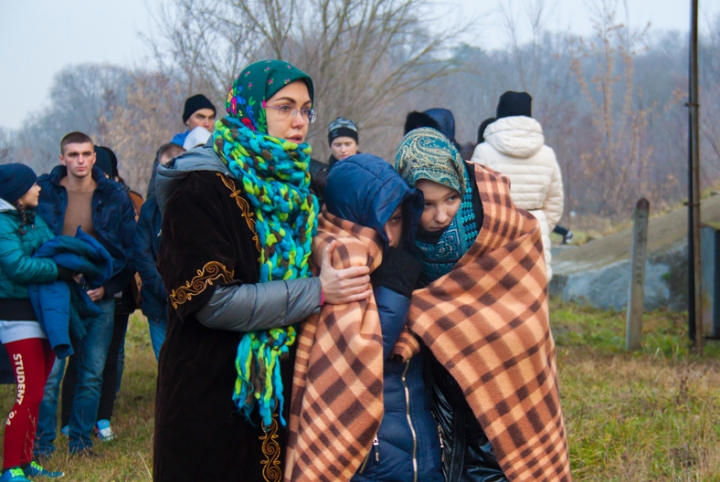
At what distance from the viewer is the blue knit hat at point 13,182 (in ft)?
13.5

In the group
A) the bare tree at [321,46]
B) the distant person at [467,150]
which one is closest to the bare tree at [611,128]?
the bare tree at [321,46]

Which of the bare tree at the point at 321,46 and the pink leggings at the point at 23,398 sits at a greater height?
the bare tree at the point at 321,46

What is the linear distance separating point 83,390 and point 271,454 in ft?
9.69

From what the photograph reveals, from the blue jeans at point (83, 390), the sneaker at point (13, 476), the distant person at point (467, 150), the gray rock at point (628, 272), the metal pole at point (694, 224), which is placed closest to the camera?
the sneaker at point (13, 476)

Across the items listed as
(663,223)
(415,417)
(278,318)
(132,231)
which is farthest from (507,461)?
(663,223)

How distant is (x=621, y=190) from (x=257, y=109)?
19835mm

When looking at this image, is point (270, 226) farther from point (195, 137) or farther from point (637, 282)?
point (637, 282)

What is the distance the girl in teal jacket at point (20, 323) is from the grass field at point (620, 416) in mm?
357

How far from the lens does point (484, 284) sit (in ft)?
7.75

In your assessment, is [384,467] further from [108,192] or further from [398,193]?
[108,192]

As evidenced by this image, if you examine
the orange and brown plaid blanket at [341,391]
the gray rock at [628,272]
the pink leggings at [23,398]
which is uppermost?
the orange and brown plaid blanket at [341,391]

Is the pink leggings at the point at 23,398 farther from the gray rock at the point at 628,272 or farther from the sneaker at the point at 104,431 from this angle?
the gray rock at the point at 628,272

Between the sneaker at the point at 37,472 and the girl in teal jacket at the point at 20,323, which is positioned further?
the sneaker at the point at 37,472

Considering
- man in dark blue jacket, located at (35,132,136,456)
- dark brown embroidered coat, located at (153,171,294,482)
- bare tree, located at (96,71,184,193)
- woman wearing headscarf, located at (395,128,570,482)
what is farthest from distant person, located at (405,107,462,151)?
bare tree, located at (96,71,184,193)
